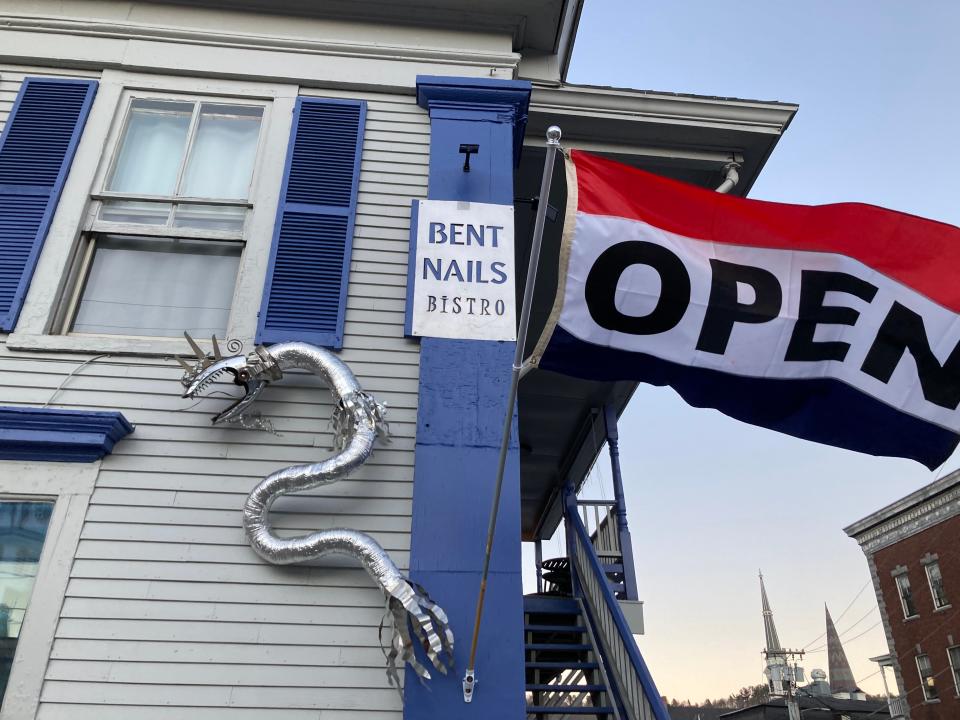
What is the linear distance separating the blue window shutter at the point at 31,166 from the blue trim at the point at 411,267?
252cm

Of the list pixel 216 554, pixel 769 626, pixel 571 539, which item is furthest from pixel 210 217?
pixel 769 626

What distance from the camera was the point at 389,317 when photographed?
4961mm

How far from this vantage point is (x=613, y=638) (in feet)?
19.5

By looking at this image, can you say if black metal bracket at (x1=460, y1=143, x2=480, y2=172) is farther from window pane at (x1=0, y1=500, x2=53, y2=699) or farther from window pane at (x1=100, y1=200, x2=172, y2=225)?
window pane at (x1=0, y1=500, x2=53, y2=699)

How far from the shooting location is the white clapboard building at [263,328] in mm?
3939

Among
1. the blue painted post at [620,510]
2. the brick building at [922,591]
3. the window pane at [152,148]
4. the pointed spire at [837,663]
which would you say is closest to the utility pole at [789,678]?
the brick building at [922,591]

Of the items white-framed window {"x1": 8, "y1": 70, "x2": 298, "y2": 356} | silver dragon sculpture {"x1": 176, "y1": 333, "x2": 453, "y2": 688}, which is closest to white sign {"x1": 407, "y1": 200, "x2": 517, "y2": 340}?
silver dragon sculpture {"x1": 176, "y1": 333, "x2": 453, "y2": 688}

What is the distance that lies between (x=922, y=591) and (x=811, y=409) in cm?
2542

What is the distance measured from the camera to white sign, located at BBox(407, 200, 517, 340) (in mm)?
4879

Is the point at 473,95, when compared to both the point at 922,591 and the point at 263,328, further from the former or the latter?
the point at 922,591

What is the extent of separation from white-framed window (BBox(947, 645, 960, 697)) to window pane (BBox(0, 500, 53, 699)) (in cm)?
2651

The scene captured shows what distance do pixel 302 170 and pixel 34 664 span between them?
11.7ft

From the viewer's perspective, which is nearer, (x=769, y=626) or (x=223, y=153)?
(x=223, y=153)

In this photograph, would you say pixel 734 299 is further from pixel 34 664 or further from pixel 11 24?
pixel 11 24
